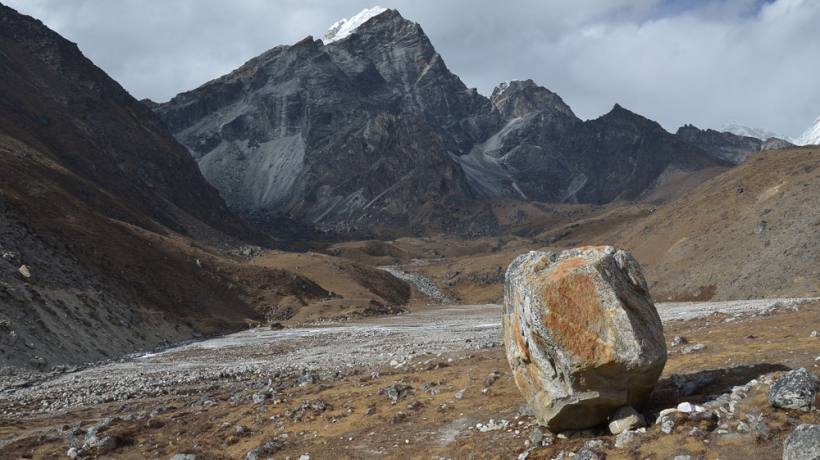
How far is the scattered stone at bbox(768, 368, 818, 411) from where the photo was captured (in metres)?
12.3

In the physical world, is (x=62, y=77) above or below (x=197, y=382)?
above

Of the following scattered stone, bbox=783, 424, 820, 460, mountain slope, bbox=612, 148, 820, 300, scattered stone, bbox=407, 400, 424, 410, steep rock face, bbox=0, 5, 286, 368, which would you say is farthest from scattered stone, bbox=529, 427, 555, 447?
mountain slope, bbox=612, 148, 820, 300

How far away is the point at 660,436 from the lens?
12773 millimetres

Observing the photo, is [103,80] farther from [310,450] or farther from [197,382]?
[310,450]

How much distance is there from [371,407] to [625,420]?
9.60m

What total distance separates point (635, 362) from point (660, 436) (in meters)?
1.61

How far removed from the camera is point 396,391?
2197 cm

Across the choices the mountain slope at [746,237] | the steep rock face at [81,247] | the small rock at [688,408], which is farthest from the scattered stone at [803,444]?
the mountain slope at [746,237]

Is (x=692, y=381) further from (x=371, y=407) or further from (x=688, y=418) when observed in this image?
(x=371, y=407)

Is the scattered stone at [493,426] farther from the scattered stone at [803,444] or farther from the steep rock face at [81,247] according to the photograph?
the steep rock face at [81,247]

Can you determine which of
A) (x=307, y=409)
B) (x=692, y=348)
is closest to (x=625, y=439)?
(x=692, y=348)

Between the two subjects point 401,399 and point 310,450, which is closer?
point 310,450

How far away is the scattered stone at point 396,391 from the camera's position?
2153cm

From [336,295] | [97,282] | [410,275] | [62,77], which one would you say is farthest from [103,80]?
[97,282]
